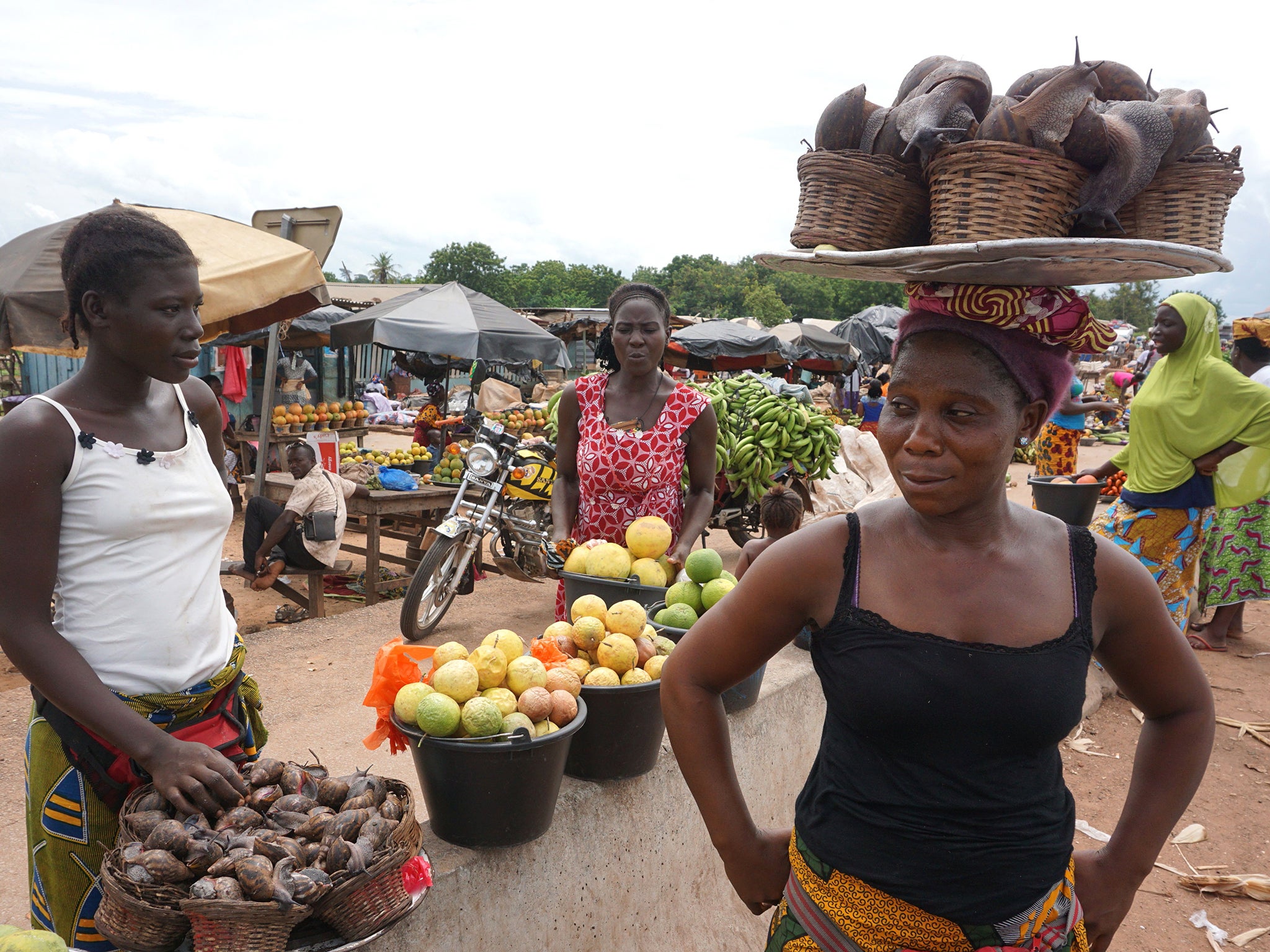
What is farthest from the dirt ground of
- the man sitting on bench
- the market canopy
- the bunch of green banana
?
the market canopy

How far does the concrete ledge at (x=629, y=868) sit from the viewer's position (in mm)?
2143

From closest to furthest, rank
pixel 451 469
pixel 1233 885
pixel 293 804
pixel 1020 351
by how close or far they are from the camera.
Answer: pixel 1020 351 → pixel 293 804 → pixel 1233 885 → pixel 451 469

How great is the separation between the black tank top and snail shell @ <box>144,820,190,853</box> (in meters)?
1.23

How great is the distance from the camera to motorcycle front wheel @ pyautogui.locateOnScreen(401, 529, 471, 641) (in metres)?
5.93

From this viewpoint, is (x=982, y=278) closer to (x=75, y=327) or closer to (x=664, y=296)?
(x=75, y=327)

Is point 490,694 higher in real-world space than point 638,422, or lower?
lower

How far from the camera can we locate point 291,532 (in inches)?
273

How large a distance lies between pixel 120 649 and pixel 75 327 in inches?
29.0

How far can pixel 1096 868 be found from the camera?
1.62 meters

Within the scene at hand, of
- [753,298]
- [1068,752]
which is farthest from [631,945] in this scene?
[753,298]

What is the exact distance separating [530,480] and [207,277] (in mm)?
2797

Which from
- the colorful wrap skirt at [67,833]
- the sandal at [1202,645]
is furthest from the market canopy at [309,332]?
the sandal at [1202,645]

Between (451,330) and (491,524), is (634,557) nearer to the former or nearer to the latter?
(491,524)

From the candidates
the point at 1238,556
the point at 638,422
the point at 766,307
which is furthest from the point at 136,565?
the point at 766,307
